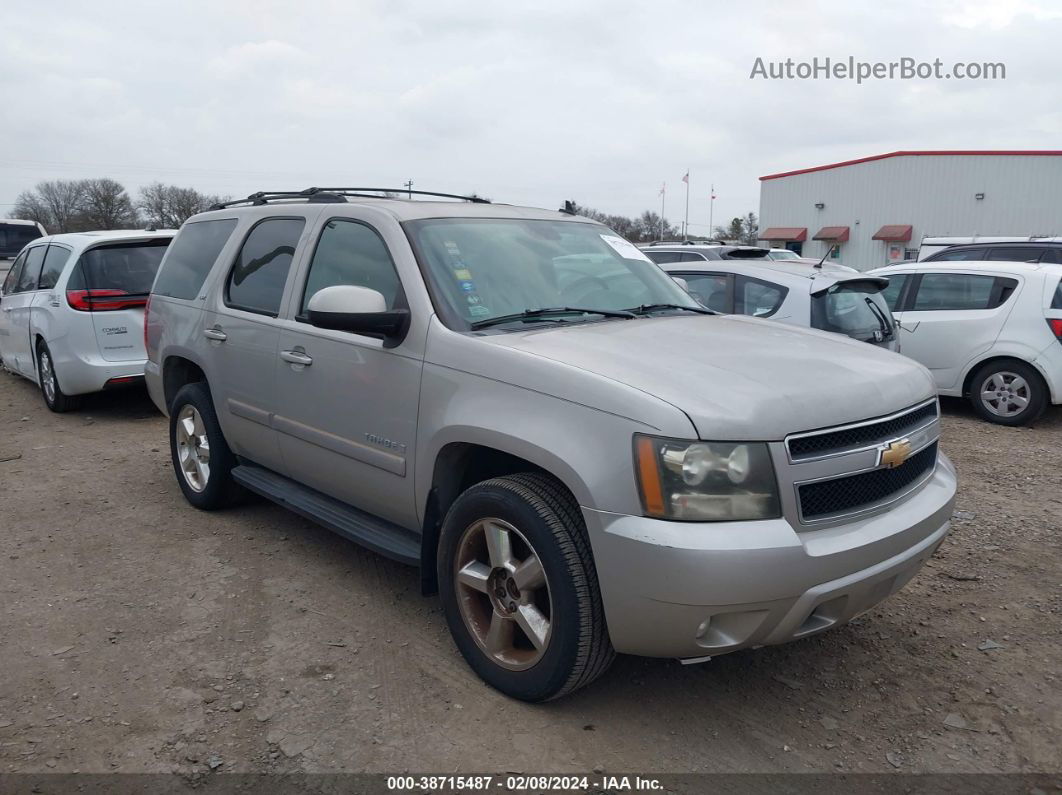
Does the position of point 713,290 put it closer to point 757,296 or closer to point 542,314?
point 757,296

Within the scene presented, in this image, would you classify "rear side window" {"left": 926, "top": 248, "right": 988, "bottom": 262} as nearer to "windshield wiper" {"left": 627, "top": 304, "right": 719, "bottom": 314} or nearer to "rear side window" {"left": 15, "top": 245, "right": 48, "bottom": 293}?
"windshield wiper" {"left": 627, "top": 304, "right": 719, "bottom": 314}

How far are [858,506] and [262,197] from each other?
3.81 m

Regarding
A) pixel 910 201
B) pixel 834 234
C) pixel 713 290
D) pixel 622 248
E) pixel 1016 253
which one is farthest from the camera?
pixel 834 234

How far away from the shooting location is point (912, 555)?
3.04 meters

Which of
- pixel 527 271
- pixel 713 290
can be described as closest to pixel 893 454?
pixel 527 271

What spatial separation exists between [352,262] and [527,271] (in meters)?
0.85

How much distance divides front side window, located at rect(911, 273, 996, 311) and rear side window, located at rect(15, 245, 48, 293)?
9.15 m

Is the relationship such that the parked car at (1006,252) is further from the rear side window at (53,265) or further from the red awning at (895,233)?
the red awning at (895,233)

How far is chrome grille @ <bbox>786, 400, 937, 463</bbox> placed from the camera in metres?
2.75

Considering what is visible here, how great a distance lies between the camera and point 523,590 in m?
3.05

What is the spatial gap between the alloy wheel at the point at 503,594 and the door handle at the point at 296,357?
134 centimetres

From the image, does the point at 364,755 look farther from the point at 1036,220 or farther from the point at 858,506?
the point at 1036,220

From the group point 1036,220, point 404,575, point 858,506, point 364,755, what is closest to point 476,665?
point 364,755

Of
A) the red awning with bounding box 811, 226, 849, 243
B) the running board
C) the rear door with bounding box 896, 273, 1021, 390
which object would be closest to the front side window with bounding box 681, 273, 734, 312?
the rear door with bounding box 896, 273, 1021, 390
